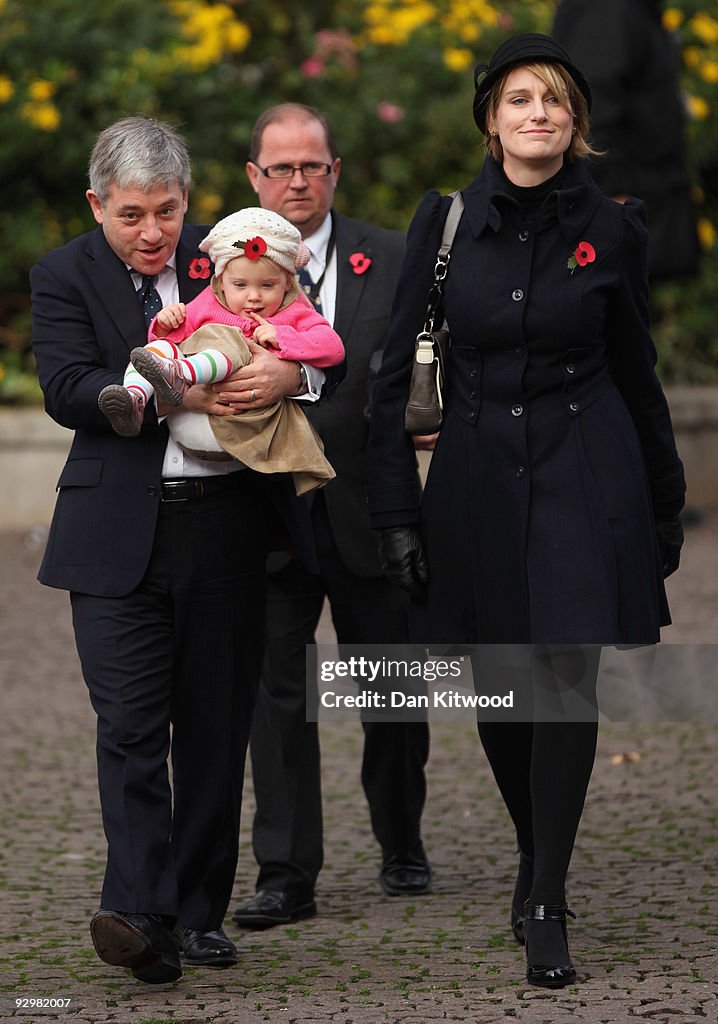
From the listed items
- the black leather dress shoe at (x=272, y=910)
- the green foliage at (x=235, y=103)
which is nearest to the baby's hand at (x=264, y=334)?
the black leather dress shoe at (x=272, y=910)

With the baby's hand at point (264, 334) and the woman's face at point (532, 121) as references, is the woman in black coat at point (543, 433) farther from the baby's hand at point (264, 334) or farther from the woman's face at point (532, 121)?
the baby's hand at point (264, 334)

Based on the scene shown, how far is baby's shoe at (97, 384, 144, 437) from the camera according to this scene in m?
4.27

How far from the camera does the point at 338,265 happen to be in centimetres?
537

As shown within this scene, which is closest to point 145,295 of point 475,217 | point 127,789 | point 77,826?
point 475,217

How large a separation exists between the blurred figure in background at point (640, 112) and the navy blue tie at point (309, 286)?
3779mm

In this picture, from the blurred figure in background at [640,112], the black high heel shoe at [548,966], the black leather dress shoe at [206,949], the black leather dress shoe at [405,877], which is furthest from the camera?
the blurred figure in background at [640,112]

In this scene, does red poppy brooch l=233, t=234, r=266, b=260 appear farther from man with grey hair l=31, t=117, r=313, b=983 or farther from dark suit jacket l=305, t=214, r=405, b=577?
dark suit jacket l=305, t=214, r=405, b=577

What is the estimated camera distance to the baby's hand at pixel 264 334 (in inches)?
178

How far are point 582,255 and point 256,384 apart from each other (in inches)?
31.9

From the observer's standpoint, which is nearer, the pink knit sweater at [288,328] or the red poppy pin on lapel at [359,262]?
the pink knit sweater at [288,328]

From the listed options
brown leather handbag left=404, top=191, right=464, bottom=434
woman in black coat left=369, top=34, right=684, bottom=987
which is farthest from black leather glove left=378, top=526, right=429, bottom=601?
brown leather handbag left=404, top=191, right=464, bottom=434

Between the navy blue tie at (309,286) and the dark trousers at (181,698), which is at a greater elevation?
the navy blue tie at (309,286)

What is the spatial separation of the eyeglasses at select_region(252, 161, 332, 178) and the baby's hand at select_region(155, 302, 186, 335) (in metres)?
1.00

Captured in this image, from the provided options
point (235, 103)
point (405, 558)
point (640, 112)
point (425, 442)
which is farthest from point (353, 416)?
point (235, 103)
